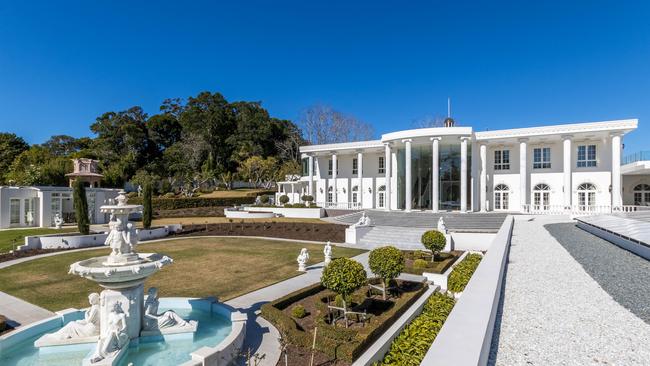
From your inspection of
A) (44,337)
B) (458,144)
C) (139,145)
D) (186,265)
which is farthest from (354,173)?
(139,145)

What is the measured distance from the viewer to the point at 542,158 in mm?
30391

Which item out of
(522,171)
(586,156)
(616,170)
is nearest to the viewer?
(616,170)

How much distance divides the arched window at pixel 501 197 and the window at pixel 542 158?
3344 millimetres

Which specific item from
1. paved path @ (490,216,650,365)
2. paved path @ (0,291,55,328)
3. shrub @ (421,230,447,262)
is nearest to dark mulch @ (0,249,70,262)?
paved path @ (0,291,55,328)

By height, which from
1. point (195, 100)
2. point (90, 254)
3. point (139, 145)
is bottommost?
point (90, 254)

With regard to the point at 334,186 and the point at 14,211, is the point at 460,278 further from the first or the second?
the point at 14,211

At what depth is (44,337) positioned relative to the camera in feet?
22.7

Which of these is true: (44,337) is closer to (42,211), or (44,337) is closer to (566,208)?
(42,211)

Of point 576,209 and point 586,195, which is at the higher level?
point 586,195

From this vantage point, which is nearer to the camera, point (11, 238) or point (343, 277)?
point (343, 277)

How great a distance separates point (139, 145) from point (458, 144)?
5310 centimetres

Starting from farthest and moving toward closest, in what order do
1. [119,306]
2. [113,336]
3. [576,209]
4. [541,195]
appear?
[541,195] < [576,209] < [119,306] < [113,336]

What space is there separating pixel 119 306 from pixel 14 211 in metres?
29.1

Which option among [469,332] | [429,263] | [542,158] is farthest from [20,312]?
[542,158]
